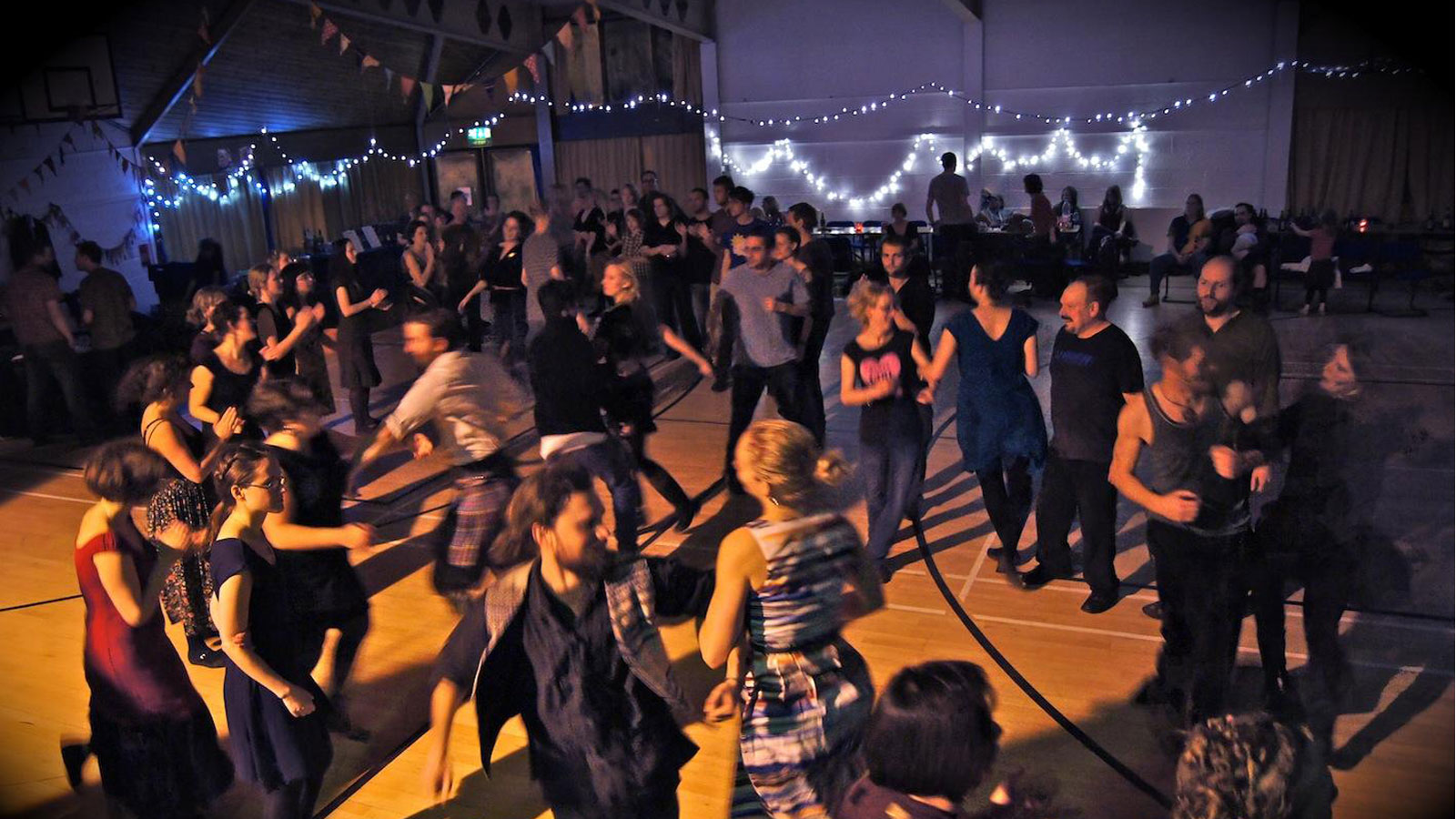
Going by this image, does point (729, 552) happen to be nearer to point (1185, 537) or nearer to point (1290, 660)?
point (1185, 537)

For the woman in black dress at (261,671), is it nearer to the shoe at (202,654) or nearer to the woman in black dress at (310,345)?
the shoe at (202,654)

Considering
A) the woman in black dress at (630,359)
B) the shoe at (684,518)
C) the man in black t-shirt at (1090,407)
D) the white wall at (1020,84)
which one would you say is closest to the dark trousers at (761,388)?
the woman in black dress at (630,359)

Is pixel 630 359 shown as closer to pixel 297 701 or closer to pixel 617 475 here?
pixel 617 475

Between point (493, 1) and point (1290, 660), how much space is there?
48.1 ft

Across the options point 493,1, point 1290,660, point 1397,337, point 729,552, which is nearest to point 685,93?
point 493,1

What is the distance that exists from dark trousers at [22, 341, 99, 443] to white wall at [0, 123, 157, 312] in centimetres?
465

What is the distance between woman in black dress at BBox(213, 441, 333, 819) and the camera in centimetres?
287

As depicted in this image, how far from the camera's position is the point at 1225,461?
3.28 m

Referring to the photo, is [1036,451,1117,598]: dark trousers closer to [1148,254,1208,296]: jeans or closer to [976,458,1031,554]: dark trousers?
[976,458,1031,554]: dark trousers

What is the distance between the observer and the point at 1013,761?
3.52m

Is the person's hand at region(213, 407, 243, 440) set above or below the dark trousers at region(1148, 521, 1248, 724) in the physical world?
above

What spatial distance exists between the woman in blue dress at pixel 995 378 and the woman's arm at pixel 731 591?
7.56 feet

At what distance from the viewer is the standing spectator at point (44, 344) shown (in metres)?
7.48

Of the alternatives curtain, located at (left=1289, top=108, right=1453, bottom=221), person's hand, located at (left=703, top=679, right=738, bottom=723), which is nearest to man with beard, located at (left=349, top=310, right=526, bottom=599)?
person's hand, located at (left=703, top=679, right=738, bottom=723)
